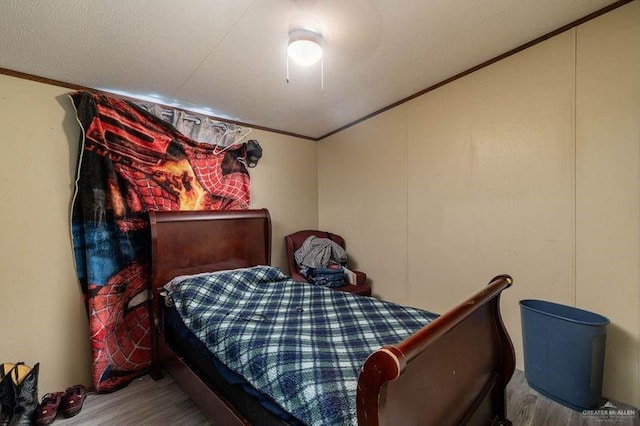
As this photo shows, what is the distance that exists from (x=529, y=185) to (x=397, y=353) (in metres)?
1.89

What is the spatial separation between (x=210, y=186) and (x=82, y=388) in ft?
5.81

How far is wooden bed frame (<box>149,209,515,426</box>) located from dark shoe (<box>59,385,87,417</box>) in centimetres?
44

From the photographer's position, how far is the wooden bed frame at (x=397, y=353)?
0.75 meters

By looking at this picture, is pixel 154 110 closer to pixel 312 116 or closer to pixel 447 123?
pixel 312 116

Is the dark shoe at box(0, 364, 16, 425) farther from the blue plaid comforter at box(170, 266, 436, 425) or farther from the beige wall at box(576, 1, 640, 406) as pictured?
the beige wall at box(576, 1, 640, 406)

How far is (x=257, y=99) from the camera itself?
8.08ft

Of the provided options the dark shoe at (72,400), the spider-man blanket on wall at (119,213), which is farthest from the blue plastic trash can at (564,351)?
the dark shoe at (72,400)

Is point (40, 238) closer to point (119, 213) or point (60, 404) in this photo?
point (119, 213)

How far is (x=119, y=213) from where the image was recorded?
6.81ft

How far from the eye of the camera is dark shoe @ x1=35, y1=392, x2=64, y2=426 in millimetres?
1664

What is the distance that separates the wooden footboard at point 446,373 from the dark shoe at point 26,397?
86.0 inches

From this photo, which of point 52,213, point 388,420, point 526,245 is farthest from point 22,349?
point 526,245

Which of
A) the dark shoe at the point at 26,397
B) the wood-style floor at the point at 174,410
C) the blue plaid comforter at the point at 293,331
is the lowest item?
the wood-style floor at the point at 174,410

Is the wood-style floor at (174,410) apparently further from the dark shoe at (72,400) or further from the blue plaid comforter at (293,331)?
the blue plaid comforter at (293,331)
